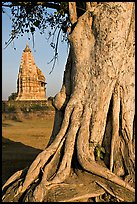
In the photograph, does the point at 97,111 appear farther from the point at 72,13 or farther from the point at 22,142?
the point at 22,142

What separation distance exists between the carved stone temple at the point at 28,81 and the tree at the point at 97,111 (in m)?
23.1

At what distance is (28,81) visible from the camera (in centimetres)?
2875

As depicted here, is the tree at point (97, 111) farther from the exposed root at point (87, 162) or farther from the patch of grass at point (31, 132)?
the patch of grass at point (31, 132)

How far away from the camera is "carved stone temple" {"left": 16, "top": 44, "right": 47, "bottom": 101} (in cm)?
2870

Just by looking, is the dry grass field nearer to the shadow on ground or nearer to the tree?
the shadow on ground

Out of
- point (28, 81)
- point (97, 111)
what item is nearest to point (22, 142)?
point (97, 111)

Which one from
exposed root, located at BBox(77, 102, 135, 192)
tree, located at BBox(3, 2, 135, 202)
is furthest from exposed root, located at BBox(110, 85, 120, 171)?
exposed root, located at BBox(77, 102, 135, 192)

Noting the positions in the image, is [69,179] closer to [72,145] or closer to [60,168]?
[60,168]

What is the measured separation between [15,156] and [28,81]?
711 inches

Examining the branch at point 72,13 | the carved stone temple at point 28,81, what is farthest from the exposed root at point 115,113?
the carved stone temple at point 28,81

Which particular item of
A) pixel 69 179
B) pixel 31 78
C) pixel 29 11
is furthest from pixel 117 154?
pixel 31 78

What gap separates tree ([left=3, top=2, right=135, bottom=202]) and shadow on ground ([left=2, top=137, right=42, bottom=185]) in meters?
2.14

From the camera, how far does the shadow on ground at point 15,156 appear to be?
859 centimetres

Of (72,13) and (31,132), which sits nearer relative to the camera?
(72,13)
